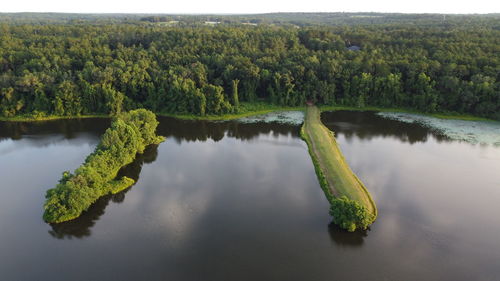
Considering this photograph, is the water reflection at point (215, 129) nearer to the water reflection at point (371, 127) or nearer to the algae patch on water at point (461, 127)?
the water reflection at point (371, 127)

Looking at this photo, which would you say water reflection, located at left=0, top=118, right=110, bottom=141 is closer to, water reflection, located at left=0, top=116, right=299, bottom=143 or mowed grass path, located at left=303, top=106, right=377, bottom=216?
water reflection, located at left=0, top=116, right=299, bottom=143

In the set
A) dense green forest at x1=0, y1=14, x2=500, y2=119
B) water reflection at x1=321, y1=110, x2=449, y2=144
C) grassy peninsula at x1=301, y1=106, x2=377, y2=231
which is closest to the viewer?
grassy peninsula at x1=301, y1=106, x2=377, y2=231

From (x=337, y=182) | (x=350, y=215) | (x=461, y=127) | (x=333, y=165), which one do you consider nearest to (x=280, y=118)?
(x=333, y=165)

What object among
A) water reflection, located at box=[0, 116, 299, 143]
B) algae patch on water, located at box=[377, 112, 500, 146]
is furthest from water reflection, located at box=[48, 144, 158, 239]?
algae patch on water, located at box=[377, 112, 500, 146]

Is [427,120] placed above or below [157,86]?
below

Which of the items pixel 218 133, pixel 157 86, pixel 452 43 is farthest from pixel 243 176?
pixel 452 43

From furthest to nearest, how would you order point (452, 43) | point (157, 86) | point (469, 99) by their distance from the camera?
point (452, 43)
point (157, 86)
point (469, 99)

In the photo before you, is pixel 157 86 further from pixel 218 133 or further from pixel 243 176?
pixel 243 176
